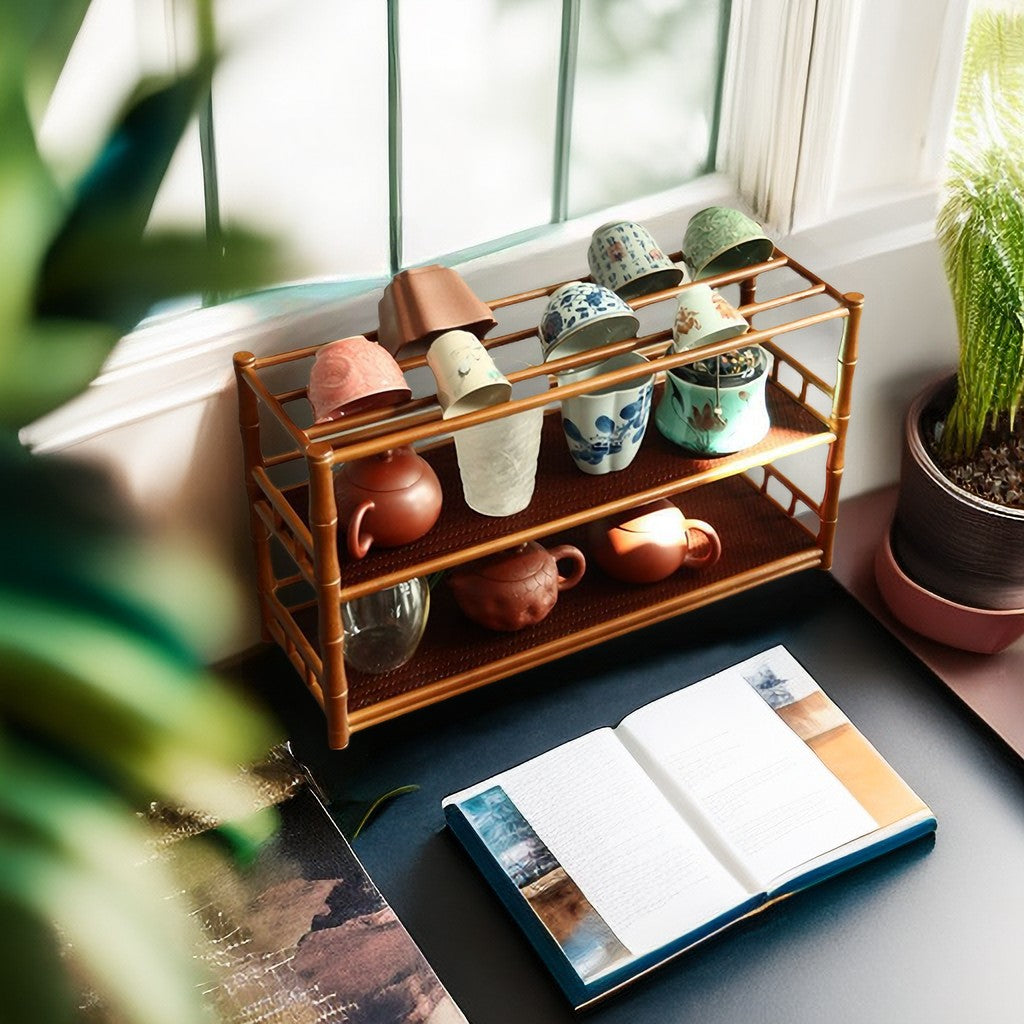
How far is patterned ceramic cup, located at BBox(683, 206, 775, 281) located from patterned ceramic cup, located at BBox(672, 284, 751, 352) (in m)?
0.08

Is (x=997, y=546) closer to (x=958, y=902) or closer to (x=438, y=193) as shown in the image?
(x=958, y=902)

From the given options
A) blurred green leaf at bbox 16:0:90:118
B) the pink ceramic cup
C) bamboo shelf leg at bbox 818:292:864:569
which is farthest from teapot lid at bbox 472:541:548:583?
blurred green leaf at bbox 16:0:90:118

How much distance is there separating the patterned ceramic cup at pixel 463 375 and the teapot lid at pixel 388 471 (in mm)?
80

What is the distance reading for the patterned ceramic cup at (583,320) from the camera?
130 cm

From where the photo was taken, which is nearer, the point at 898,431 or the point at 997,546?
the point at 997,546

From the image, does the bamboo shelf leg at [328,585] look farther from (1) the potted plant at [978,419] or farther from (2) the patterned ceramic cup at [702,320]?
(1) the potted plant at [978,419]

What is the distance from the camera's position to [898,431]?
5.86 ft

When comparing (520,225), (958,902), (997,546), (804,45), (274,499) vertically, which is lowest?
(958,902)

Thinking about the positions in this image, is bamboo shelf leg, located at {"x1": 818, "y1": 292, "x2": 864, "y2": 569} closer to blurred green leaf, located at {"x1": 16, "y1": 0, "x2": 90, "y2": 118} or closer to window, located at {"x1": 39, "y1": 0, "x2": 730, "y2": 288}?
window, located at {"x1": 39, "y1": 0, "x2": 730, "y2": 288}

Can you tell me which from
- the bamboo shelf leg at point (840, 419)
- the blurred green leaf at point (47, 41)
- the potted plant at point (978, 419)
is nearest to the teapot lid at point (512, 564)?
the bamboo shelf leg at point (840, 419)

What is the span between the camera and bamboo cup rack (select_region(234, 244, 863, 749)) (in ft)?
4.16

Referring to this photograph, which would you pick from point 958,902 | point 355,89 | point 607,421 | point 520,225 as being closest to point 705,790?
point 958,902

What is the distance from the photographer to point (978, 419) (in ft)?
5.17

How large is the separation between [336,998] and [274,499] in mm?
410
